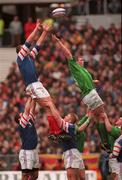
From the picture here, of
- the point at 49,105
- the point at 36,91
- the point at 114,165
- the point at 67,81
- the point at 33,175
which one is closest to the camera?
the point at 49,105

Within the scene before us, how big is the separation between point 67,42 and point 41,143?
19.3ft

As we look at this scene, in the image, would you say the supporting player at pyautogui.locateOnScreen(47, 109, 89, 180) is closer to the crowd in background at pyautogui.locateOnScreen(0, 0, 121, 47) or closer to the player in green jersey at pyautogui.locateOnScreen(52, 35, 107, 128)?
the player in green jersey at pyautogui.locateOnScreen(52, 35, 107, 128)

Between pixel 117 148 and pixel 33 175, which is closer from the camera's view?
pixel 117 148

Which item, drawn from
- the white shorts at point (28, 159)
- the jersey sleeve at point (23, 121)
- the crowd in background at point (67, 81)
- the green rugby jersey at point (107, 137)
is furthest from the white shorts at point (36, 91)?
the crowd in background at point (67, 81)

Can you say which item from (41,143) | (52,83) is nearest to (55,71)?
(52,83)

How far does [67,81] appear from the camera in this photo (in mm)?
31828

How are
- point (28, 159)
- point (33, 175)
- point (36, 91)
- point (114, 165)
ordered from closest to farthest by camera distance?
1. point (36, 91)
2. point (114, 165)
3. point (28, 159)
4. point (33, 175)

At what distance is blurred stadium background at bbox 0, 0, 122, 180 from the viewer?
27.9m

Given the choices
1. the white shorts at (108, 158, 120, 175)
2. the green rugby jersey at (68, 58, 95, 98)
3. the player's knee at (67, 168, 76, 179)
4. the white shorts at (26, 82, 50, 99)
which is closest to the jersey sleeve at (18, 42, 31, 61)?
the white shorts at (26, 82, 50, 99)

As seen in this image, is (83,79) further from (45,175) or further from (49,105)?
A: (45,175)

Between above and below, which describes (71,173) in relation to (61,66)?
above

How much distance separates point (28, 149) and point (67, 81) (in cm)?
1080

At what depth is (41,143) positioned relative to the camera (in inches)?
1126

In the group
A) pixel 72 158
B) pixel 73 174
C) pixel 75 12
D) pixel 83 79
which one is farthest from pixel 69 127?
pixel 75 12
